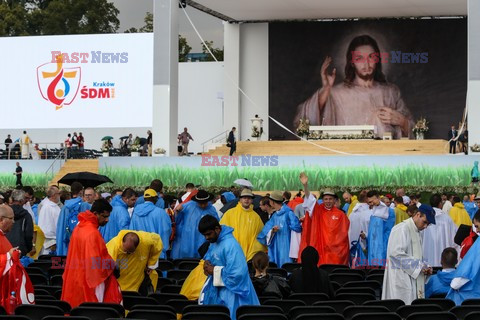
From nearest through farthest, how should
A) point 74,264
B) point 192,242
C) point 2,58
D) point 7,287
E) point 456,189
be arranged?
point 7,287 → point 74,264 → point 192,242 → point 456,189 → point 2,58

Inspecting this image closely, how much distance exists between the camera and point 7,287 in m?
8.17

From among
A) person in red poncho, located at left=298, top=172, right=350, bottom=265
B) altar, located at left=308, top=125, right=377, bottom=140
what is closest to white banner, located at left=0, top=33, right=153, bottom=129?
altar, located at left=308, top=125, right=377, bottom=140

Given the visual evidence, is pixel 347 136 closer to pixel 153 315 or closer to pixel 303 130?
pixel 303 130

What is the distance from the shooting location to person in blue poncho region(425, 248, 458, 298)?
9.41 metres

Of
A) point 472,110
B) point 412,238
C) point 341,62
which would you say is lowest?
point 412,238

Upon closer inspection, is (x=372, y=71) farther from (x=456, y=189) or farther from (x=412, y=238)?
(x=412, y=238)

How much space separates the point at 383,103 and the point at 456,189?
13.3 metres

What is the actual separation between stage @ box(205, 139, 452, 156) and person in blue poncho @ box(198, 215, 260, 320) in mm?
24923

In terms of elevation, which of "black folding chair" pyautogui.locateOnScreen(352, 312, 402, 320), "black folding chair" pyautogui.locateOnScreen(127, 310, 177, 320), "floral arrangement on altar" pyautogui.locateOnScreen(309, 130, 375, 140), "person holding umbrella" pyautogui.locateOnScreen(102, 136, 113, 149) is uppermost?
"floral arrangement on altar" pyautogui.locateOnScreen(309, 130, 375, 140)

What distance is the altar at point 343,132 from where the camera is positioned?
37.2m

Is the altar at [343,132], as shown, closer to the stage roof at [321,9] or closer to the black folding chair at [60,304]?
the stage roof at [321,9]

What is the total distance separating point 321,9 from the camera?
38.8 metres

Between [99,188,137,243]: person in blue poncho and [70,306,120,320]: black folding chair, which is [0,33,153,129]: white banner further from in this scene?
[70,306,120,320]: black folding chair

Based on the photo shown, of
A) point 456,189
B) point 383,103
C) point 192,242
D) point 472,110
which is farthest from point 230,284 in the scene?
point 383,103
